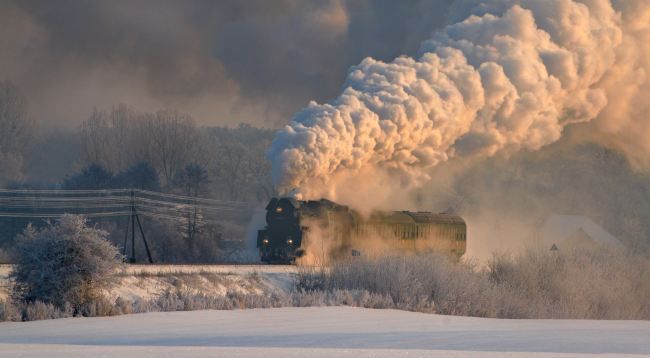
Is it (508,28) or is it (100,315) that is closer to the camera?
(100,315)

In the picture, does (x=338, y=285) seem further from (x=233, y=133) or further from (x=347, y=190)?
(x=233, y=133)

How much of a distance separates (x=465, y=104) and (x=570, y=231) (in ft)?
139

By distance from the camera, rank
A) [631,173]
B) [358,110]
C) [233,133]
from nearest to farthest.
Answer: [358,110] < [631,173] < [233,133]

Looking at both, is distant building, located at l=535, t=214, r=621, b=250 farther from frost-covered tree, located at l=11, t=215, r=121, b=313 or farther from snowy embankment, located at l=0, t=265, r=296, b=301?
frost-covered tree, located at l=11, t=215, r=121, b=313

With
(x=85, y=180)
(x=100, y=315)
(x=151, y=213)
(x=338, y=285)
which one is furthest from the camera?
(x=85, y=180)

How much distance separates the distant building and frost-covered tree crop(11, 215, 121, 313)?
58.1 meters

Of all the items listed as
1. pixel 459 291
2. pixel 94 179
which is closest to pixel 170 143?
pixel 94 179

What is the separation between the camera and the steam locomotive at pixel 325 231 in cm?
4509

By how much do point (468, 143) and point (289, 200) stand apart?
34.2ft

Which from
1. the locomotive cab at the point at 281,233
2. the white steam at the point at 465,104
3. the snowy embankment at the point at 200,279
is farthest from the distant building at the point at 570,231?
the snowy embankment at the point at 200,279

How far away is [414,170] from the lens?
4794cm

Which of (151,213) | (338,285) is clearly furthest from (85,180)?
(338,285)

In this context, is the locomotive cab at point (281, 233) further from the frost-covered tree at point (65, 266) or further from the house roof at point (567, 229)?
the house roof at point (567, 229)

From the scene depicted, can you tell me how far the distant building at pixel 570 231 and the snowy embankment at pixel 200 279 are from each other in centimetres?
4556
